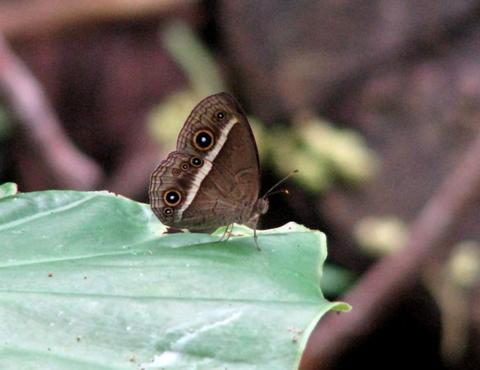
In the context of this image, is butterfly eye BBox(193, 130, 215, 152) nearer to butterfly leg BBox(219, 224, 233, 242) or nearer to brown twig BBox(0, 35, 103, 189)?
butterfly leg BBox(219, 224, 233, 242)

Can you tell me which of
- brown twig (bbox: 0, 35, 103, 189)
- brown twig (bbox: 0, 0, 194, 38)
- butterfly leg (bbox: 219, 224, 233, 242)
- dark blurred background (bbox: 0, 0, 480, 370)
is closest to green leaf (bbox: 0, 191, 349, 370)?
butterfly leg (bbox: 219, 224, 233, 242)

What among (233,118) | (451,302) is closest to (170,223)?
(233,118)

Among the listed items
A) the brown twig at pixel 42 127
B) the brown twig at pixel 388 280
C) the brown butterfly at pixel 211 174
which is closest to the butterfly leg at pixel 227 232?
the brown butterfly at pixel 211 174

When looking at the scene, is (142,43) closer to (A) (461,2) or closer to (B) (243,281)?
(A) (461,2)

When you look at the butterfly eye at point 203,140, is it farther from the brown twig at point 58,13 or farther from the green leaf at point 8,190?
the brown twig at point 58,13

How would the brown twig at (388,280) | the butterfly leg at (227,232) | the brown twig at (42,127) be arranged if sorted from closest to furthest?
1. the butterfly leg at (227,232)
2. the brown twig at (388,280)
3. the brown twig at (42,127)

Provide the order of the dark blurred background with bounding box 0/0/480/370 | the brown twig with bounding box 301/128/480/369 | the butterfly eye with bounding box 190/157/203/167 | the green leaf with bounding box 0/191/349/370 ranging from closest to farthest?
the green leaf with bounding box 0/191/349/370 < the butterfly eye with bounding box 190/157/203/167 < the brown twig with bounding box 301/128/480/369 < the dark blurred background with bounding box 0/0/480/370
